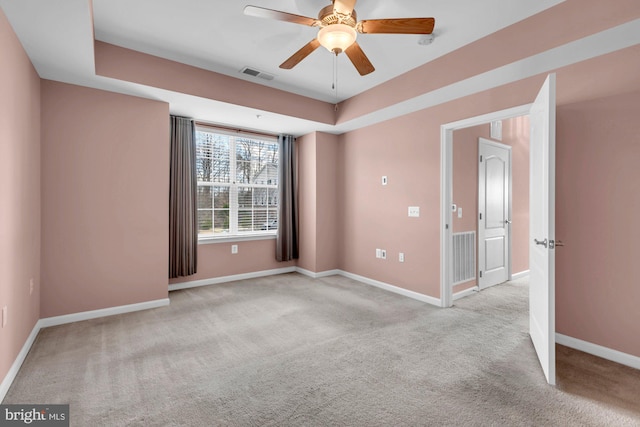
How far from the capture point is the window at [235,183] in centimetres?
471

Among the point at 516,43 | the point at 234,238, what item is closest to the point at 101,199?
the point at 234,238

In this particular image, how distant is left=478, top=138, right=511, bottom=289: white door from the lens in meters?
4.39

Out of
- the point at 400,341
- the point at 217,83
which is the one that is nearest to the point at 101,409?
the point at 400,341

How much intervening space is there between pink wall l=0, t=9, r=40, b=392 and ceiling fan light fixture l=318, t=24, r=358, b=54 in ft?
6.95

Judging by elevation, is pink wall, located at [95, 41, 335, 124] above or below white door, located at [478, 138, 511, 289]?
above

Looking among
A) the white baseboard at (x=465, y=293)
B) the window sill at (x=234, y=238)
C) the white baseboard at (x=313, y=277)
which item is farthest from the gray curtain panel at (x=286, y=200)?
the white baseboard at (x=465, y=293)

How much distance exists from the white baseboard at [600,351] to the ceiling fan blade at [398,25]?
9.07ft

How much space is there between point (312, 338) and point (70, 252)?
265 cm

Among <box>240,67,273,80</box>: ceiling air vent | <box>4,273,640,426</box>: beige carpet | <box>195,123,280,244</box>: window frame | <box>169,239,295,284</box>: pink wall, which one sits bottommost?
<box>4,273,640,426</box>: beige carpet

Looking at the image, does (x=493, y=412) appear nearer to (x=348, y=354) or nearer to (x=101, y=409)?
(x=348, y=354)

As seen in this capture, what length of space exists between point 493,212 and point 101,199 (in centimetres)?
512

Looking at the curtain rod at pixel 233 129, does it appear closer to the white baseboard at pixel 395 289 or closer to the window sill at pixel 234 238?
the window sill at pixel 234 238

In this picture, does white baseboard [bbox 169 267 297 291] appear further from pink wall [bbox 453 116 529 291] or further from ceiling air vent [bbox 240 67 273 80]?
ceiling air vent [bbox 240 67 273 80]

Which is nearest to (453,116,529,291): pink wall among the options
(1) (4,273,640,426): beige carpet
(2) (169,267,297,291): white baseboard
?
Result: (1) (4,273,640,426): beige carpet
